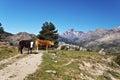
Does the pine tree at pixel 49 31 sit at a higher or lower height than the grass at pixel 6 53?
higher

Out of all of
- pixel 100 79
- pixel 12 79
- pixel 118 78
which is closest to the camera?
pixel 12 79

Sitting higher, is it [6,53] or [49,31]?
[49,31]

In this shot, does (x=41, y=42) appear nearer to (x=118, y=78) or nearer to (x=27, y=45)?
(x=27, y=45)

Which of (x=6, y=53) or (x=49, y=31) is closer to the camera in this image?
(x=6, y=53)

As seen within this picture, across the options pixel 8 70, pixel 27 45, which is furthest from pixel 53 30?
pixel 8 70

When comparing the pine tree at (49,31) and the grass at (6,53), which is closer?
the grass at (6,53)

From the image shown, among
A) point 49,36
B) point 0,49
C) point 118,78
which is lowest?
point 118,78

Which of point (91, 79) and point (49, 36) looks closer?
point (91, 79)

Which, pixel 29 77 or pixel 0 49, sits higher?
pixel 0 49

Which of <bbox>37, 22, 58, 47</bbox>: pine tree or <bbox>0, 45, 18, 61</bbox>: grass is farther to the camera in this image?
<bbox>37, 22, 58, 47</bbox>: pine tree

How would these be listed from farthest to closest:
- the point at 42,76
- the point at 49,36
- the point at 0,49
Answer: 1. the point at 49,36
2. the point at 0,49
3. the point at 42,76

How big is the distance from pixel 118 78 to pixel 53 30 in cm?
6633

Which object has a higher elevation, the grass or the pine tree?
the pine tree

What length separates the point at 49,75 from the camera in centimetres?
2728
